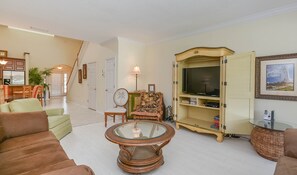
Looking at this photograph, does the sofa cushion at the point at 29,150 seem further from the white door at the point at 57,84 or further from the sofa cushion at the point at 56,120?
the white door at the point at 57,84

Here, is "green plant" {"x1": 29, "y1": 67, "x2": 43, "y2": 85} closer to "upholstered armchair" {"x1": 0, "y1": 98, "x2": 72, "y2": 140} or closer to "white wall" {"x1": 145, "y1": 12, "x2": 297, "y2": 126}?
"upholstered armchair" {"x1": 0, "y1": 98, "x2": 72, "y2": 140}

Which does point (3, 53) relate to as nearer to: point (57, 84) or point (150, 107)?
point (57, 84)

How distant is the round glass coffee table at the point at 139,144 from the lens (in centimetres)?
182

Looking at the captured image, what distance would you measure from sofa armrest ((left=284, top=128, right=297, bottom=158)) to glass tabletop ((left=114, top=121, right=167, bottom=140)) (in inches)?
52.2

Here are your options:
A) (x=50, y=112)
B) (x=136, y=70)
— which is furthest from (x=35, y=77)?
(x=136, y=70)

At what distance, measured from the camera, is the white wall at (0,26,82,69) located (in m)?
7.36

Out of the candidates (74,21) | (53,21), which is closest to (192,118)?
(74,21)

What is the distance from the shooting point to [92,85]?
6.03 metres

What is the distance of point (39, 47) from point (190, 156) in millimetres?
9469

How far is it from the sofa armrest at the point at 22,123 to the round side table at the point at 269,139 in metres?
3.27

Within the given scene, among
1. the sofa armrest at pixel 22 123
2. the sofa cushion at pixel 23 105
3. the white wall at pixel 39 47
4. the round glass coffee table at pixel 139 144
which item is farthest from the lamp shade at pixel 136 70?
the white wall at pixel 39 47

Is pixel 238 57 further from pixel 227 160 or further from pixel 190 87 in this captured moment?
pixel 227 160

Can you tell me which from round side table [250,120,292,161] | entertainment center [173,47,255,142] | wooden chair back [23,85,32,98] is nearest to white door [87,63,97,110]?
wooden chair back [23,85,32,98]

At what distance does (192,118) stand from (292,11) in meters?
2.79
